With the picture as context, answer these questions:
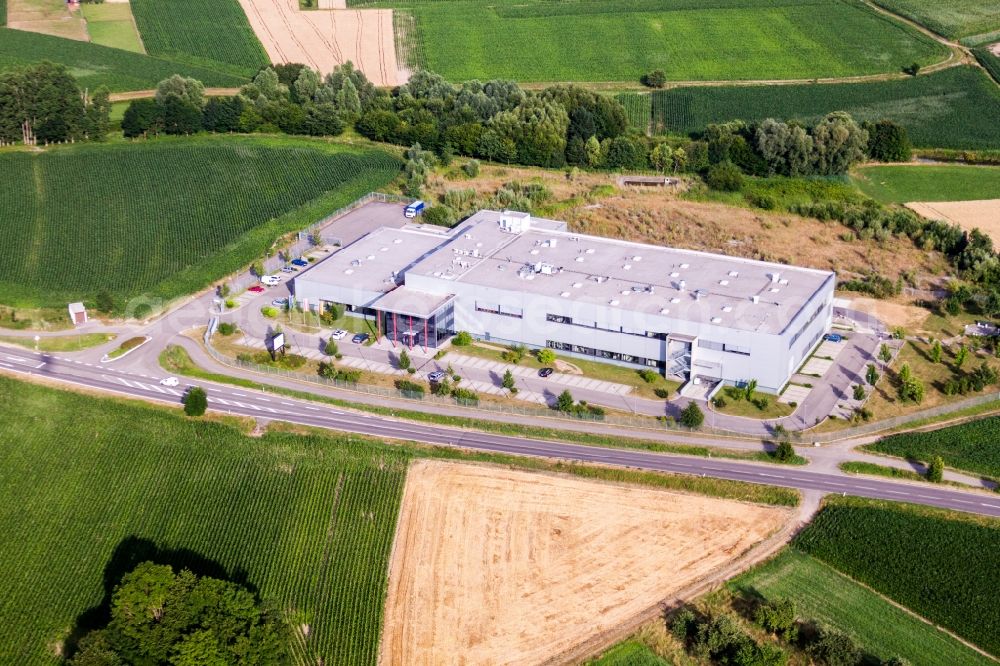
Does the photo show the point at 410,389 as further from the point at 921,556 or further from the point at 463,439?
the point at 921,556

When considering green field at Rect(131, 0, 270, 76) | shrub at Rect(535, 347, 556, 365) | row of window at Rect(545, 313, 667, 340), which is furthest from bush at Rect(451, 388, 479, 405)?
green field at Rect(131, 0, 270, 76)

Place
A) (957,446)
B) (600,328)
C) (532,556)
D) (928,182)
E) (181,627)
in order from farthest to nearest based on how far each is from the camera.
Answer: (928,182)
(600,328)
(957,446)
(532,556)
(181,627)

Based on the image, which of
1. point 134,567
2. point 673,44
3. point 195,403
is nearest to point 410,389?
point 195,403

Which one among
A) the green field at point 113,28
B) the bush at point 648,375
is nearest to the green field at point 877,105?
the bush at point 648,375

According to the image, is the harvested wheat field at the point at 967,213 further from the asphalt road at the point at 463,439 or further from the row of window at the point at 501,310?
the row of window at the point at 501,310

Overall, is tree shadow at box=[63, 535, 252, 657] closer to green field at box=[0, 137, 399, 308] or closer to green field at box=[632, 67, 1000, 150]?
green field at box=[0, 137, 399, 308]

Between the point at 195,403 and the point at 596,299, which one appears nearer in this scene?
the point at 195,403
